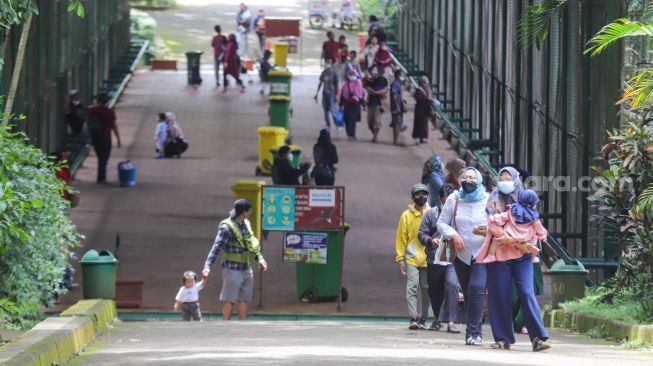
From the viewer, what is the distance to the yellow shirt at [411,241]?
15773 mm

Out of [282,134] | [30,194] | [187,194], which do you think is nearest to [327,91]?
[282,134]

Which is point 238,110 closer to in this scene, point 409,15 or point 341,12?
point 409,15

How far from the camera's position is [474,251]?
47.0 ft

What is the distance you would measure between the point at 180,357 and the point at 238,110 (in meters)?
29.5

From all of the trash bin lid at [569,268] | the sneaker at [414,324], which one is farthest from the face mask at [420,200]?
the trash bin lid at [569,268]

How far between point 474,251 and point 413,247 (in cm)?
162

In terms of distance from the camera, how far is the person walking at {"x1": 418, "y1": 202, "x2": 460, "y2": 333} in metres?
15.3

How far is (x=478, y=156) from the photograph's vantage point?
29.9m

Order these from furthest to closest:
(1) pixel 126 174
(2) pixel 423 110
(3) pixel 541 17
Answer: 1. (2) pixel 423 110
2. (1) pixel 126 174
3. (3) pixel 541 17

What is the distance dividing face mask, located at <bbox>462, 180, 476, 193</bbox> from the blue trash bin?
57.1ft

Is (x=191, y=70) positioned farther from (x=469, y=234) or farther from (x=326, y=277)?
(x=469, y=234)

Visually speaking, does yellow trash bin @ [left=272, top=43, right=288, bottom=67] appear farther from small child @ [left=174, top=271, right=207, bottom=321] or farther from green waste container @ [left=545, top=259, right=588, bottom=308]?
green waste container @ [left=545, top=259, right=588, bottom=308]

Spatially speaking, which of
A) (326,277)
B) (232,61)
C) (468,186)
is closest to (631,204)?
(468,186)

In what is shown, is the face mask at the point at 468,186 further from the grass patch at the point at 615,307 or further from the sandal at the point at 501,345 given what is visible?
the grass patch at the point at 615,307
